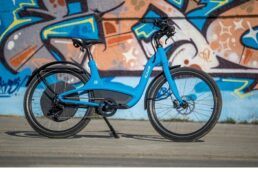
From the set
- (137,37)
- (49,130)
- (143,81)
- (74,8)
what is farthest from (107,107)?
(74,8)

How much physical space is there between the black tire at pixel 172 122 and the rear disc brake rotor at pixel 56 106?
2.97ft

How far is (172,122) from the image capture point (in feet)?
26.1

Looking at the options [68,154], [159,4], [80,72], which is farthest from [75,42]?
[159,4]

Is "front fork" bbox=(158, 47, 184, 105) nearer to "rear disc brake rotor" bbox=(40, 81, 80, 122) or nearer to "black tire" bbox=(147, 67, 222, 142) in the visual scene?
"black tire" bbox=(147, 67, 222, 142)

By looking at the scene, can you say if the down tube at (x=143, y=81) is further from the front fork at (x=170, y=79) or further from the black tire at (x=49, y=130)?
the black tire at (x=49, y=130)

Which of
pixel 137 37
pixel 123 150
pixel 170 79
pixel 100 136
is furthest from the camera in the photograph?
pixel 137 37

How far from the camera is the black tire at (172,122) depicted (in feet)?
25.9

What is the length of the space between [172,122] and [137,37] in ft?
10.5

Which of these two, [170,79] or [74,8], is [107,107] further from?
[74,8]

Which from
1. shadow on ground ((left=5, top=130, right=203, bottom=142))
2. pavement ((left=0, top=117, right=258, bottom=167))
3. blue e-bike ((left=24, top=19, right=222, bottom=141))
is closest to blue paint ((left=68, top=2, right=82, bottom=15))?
pavement ((left=0, top=117, right=258, bottom=167))

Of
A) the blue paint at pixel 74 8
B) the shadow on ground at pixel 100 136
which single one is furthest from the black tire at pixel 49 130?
the blue paint at pixel 74 8

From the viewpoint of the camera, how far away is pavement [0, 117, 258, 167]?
670cm

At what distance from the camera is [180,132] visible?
8.07 meters

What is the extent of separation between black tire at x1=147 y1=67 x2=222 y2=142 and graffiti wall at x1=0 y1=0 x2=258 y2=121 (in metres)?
2.95
